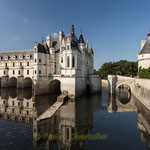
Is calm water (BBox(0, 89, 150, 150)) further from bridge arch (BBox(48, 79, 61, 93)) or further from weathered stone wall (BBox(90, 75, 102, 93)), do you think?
weathered stone wall (BBox(90, 75, 102, 93))

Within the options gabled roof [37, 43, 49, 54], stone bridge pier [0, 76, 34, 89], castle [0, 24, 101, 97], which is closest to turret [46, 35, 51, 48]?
castle [0, 24, 101, 97]

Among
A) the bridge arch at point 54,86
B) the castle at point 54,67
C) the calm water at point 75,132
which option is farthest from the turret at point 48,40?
the calm water at point 75,132

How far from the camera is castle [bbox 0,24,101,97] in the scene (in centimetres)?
2362

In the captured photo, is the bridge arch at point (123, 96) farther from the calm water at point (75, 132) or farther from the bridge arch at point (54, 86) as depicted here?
the bridge arch at point (54, 86)

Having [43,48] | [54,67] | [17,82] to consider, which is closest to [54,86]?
[54,67]

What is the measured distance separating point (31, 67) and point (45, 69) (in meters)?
10.3

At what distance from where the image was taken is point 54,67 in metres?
28.3

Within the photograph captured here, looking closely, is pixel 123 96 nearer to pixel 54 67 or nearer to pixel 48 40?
pixel 54 67

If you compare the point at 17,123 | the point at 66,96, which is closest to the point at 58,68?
the point at 66,96

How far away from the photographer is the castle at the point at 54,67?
23.6m

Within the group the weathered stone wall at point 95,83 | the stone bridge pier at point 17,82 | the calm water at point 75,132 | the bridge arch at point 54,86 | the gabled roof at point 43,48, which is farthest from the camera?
the stone bridge pier at point 17,82

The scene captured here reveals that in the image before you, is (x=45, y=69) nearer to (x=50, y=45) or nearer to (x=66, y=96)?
(x=50, y=45)

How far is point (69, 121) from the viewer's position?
12.8 metres

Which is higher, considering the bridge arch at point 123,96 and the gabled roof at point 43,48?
the gabled roof at point 43,48
